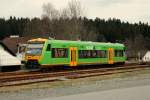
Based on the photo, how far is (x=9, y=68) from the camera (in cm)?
3656

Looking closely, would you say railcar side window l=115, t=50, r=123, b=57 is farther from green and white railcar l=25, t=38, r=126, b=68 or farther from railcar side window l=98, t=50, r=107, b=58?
railcar side window l=98, t=50, r=107, b=58

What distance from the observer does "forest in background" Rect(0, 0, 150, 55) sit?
88.0 metres

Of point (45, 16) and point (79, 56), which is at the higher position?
point (45, 16)

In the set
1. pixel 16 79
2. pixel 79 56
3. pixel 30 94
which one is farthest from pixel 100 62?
pixel 30 94

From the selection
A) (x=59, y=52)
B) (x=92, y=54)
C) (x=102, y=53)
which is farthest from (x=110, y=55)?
(x=59, y=52)

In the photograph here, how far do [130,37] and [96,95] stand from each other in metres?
134

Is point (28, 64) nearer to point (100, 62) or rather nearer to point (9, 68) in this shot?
point (9, 68)

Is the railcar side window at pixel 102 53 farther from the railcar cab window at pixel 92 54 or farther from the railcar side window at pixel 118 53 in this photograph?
the railcar side window at pixel 118 53

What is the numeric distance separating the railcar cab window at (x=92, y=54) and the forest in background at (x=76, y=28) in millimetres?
32160

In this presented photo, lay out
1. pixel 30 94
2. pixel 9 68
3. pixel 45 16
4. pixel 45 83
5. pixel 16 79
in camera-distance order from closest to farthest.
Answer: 1. pixel 30 94
2. pixel 45 83
3. pixel 16 79
4. pixel 9 68
5. pixel 45 16

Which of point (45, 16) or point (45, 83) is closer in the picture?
point (45, 83)

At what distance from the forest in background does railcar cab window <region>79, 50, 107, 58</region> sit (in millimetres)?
32160

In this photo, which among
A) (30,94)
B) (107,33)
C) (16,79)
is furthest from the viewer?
(107,33)

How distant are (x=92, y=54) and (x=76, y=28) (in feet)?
137
